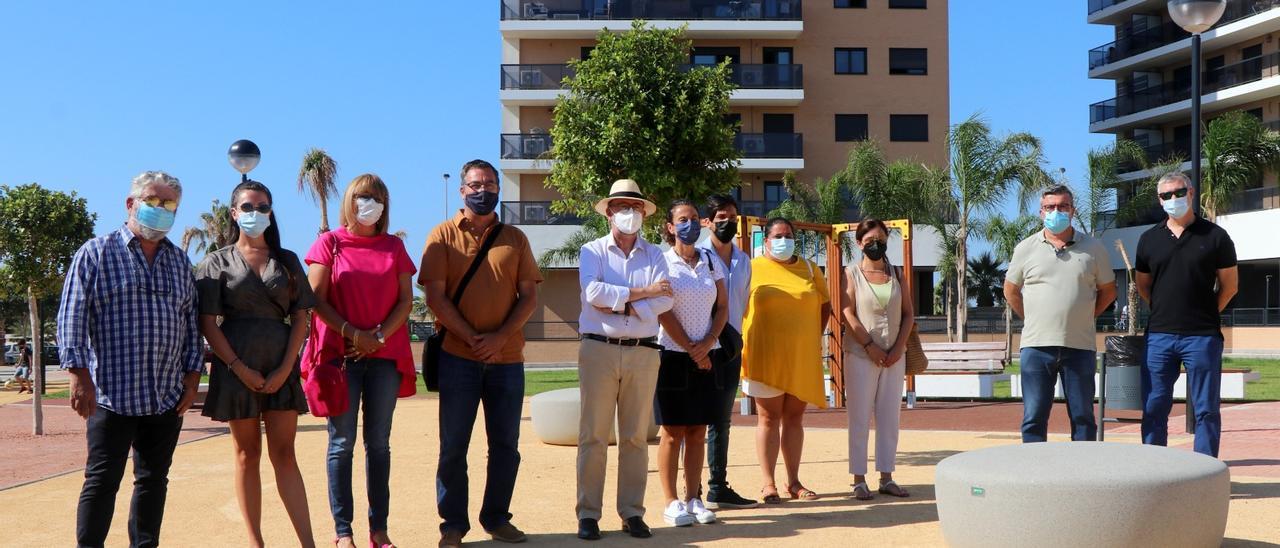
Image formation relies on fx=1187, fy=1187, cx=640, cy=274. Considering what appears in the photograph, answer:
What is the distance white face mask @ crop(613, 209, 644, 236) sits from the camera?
7129 millimetres

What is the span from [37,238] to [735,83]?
32.7 meters

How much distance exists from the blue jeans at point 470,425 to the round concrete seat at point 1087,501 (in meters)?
2.45

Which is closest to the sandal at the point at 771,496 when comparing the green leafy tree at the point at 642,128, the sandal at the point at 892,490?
the sandal at the point at 892,490

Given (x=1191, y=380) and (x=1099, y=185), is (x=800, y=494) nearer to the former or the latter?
(x=1191, y=380)

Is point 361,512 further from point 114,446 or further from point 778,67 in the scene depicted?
point 778,67

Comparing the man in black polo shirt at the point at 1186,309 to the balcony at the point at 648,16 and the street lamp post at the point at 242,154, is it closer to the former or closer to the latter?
the street lamp post at the point at 242,154

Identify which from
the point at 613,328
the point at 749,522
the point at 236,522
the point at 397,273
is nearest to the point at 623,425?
the point at 613,328

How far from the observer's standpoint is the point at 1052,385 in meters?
8.08

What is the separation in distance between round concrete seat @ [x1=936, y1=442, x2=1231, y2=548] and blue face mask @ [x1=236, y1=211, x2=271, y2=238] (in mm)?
3721

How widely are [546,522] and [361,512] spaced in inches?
55.8

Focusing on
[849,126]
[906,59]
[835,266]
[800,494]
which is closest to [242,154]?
[835,266]

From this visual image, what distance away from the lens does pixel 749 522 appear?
749 cm

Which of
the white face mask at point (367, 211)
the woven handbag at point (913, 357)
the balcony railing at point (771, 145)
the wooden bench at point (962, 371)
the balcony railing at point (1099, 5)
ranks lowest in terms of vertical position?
the wooden bench at point (962, 371)

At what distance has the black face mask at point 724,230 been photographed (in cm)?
814
